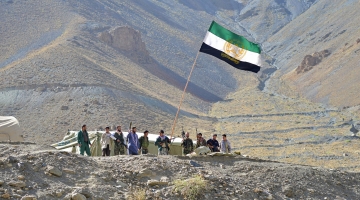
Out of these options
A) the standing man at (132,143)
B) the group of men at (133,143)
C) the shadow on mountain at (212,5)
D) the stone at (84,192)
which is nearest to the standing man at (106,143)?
the group of men at (133,143)

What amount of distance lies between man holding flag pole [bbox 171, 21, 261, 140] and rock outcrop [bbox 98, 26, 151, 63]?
42015 mm

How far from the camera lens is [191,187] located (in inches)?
404

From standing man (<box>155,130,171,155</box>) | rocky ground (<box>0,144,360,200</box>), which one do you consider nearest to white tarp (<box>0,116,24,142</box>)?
standing man (<box>155,130,171,155</box>)

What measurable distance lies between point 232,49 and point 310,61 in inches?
2032

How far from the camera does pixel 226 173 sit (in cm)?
1164

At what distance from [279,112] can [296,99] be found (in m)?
7.44

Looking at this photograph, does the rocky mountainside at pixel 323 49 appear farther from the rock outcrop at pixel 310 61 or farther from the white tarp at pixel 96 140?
the white tarp at pixel 96 140

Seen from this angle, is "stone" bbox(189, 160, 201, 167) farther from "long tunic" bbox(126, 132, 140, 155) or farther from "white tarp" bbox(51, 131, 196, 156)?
"white tarp" bbox(51, 131, 196, 156)

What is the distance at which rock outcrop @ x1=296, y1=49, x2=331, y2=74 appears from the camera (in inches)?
2618

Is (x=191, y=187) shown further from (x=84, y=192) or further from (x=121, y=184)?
(x=84, y=192)

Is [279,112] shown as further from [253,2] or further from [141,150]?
[253,2]

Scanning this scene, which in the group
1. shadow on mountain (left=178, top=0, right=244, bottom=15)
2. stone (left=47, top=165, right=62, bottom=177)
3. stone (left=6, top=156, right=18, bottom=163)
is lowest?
stone (left=47, top=165, right=62, bottom=177)

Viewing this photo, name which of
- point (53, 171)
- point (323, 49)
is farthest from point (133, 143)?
point (323, 49)

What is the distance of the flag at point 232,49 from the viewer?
16.8 metres
